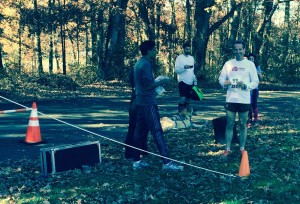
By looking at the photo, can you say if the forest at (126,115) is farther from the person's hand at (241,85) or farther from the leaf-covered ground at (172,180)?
the person's hand at (241,85)

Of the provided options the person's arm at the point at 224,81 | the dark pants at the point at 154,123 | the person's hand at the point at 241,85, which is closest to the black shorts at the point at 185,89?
the person's arm at the point at 224,81

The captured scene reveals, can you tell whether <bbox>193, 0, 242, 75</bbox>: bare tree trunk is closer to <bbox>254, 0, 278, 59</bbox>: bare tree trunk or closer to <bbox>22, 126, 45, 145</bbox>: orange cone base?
<bbox>254, 0, 278, 59</bbox>: bare tree trunk

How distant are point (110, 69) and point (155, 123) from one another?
1991 cm

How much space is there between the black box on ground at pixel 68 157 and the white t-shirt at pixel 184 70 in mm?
4469

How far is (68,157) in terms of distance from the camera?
6738mm

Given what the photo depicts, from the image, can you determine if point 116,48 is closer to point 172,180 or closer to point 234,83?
point 234,83

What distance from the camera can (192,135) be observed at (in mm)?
10016

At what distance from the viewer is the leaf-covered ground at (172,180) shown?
553cm

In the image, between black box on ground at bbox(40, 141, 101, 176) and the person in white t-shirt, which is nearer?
black box on ground at bbox(40, 141, 101, 176)

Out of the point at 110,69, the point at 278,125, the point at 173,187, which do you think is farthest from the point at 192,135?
the point at 110,69

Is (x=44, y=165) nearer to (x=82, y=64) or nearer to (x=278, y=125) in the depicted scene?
(x=278, y=125)

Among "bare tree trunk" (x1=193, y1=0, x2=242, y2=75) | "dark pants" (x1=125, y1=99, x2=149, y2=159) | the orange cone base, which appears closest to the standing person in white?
"dark pants" (x1=125, y1=99, x2=149, y2=159)

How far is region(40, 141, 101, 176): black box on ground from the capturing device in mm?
6504

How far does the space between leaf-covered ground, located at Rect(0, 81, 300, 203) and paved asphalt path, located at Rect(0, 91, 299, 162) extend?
1278mm
